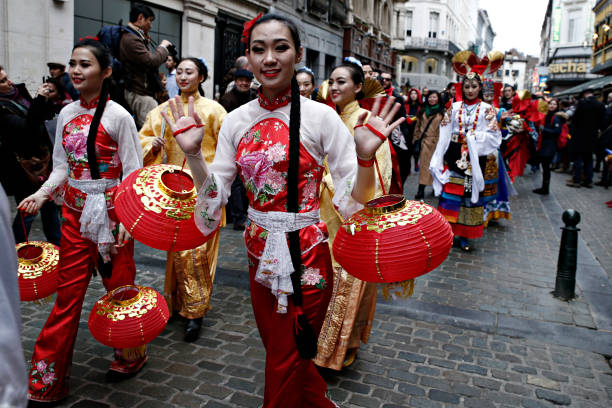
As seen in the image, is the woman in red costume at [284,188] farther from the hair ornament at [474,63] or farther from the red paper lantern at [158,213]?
the hair ornament at [474,63]

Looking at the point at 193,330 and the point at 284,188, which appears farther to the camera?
the point at 193,330

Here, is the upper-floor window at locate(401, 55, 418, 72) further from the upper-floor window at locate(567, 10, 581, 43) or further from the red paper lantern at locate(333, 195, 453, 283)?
the red paper lantern at locate(333, 195, 453, 283)

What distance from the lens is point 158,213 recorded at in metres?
2.44

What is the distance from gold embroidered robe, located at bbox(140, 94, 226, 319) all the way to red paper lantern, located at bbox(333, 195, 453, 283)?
2.28 m

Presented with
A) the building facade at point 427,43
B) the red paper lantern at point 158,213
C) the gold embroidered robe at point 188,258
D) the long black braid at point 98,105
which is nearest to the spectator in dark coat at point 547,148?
the gold embroidered robe at point 188,258

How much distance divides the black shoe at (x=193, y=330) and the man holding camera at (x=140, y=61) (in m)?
2.44

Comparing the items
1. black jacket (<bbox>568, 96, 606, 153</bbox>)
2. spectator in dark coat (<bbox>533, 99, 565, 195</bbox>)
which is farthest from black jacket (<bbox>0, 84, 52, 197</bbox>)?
black jacket (<bbox>568, 96, 606, 153</bbox>)

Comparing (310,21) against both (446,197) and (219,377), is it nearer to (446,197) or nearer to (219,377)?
(446,197)

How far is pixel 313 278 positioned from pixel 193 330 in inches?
83.4

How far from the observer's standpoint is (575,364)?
12.8 feet

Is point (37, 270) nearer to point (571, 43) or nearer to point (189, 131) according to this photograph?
point (189, 131)

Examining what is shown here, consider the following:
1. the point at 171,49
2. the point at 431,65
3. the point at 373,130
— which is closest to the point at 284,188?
the point at 373,130

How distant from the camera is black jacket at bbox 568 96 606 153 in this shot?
13.3m

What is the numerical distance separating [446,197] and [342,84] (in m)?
3.95
